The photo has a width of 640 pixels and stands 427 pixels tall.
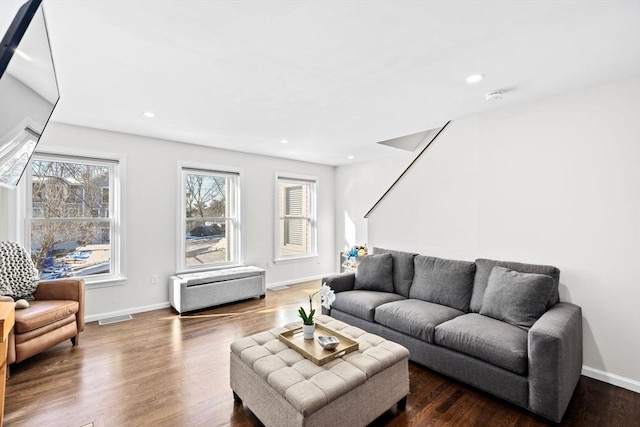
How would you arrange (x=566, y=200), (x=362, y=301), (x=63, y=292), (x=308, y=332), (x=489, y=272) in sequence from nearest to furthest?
(x=308, y=332), (x=566, y=200), (x=489, y=272), (x=63, y=292), (x=362, y=301)

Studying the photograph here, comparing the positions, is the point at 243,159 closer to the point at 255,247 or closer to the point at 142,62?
the point at 255,247

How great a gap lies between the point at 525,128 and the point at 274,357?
2.99 metres

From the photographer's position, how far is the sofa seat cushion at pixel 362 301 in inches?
120

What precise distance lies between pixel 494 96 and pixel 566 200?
1105 millimetres

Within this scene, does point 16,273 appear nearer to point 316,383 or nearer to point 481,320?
point 316,383

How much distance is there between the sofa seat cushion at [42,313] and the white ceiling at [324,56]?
193cm

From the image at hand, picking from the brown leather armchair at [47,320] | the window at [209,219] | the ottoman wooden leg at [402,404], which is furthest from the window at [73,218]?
the ottoman wooden leg at [402,404]

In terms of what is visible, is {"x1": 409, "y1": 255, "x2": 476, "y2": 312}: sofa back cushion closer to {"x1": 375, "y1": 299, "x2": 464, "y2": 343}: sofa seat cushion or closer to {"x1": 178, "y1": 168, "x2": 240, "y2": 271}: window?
{"x1": 375, "y1": 299, "x2": 464, "y2": 343}: sofa seat cushion

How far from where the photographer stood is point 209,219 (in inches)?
188

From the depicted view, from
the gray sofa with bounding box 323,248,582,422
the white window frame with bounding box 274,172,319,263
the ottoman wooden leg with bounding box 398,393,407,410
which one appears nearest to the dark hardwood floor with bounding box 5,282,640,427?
the ottoman wooden leg with bounding box 398,393,407,410

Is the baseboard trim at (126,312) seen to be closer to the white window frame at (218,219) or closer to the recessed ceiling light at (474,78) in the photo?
the white window frame at (218,219)

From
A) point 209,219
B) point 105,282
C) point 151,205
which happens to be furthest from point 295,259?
point 105,282

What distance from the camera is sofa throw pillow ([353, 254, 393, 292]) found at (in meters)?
3.51

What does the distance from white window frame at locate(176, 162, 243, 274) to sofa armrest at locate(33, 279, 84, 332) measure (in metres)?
1.40
